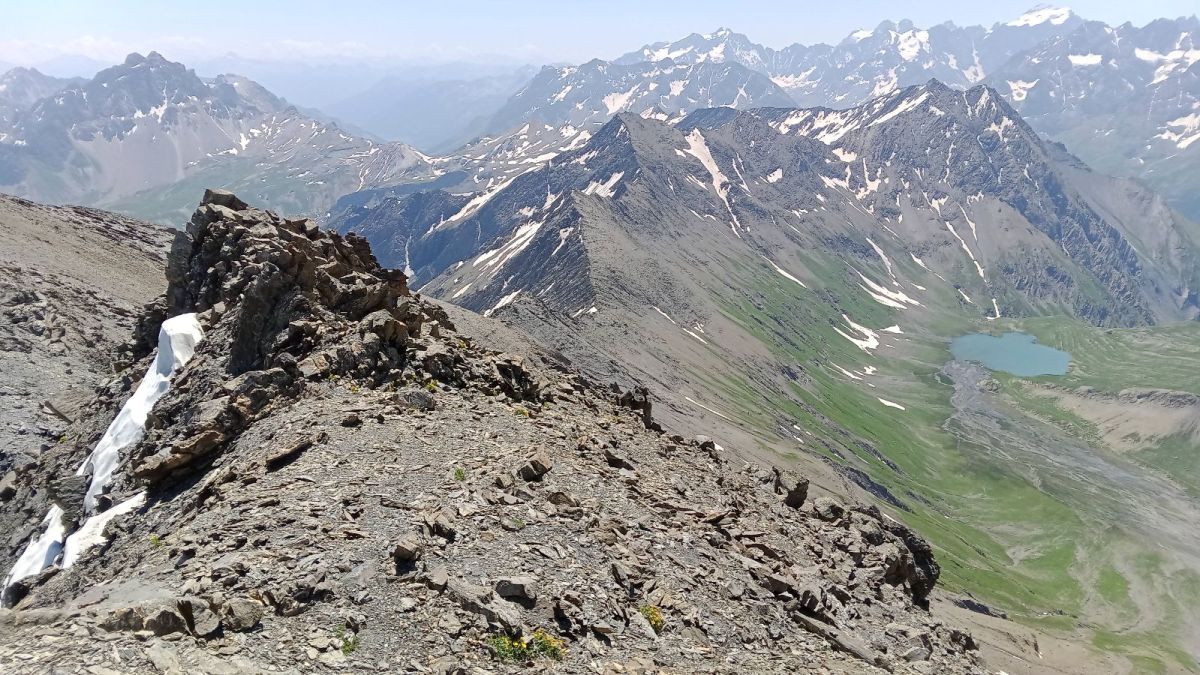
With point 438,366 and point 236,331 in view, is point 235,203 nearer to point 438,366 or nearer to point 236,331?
point 236,331

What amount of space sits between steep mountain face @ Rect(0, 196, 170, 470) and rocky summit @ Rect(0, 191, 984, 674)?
40.9 ft

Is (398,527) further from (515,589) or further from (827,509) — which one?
(827,509)

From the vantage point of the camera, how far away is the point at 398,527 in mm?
23844

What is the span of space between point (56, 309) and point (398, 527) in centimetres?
6921

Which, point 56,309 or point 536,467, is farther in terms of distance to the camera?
point 56,309

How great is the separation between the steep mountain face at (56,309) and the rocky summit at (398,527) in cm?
1247

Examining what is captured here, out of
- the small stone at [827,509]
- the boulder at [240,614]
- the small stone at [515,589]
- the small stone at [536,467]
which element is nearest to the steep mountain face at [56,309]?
the small stone at [536,467]

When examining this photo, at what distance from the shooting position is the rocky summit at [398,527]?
63.1 ft

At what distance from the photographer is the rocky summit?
19234mm

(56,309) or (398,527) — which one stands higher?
(398,527)

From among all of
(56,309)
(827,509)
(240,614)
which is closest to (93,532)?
(240,614)

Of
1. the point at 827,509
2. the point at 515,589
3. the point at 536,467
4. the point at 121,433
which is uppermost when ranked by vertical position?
the point at 536,467

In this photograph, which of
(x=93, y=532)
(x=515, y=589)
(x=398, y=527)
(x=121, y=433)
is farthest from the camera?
(x=121, y=433)

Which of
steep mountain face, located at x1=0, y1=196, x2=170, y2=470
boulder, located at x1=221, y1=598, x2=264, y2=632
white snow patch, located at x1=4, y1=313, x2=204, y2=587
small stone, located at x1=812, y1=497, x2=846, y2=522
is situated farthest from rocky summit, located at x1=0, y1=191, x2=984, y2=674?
steep mountain face, located at x1=0, y1=196, x2=170, y2=470
